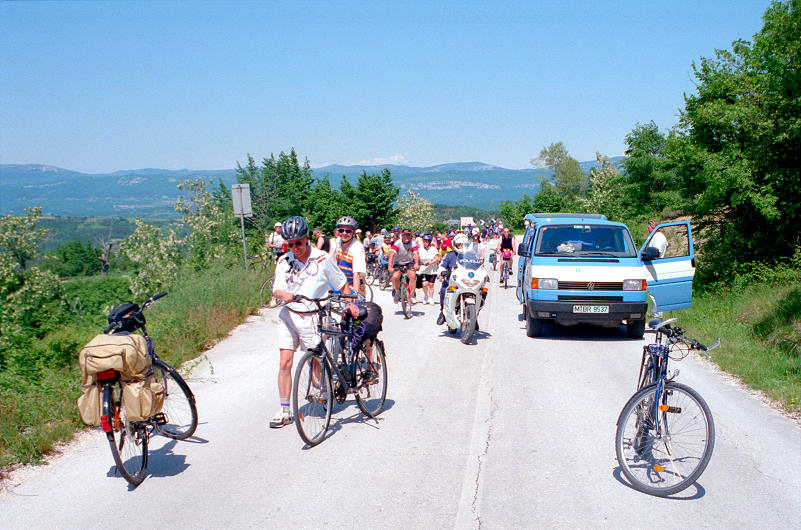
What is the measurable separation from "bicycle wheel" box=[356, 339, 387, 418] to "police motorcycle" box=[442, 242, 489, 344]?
4.01 meters

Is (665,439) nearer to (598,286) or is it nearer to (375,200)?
(598,286)

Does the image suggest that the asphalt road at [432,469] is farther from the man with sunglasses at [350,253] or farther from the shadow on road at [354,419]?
the man with sunglasses at [350,253]

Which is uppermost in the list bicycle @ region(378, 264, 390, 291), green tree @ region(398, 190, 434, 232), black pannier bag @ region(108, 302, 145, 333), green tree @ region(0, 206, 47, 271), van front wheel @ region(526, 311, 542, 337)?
black pannier bag @ region(108, 302, 145, 333)

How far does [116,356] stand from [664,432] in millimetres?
4129

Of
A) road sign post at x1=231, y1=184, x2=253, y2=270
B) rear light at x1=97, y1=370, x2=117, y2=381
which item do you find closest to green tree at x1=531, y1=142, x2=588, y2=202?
road sign post at x1=231, y1=184, x2=253, y2=270

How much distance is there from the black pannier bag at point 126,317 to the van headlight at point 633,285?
8173 millimetres

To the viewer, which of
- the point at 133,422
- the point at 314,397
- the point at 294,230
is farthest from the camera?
the point at 294,230

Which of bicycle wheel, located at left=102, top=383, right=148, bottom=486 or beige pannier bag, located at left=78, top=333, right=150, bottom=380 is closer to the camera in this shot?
beige pannier bag, located at left=78, top=333, right=150, bottom=380

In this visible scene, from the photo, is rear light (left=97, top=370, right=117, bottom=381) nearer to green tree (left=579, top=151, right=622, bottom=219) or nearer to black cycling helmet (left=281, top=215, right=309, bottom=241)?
black cycling helmet (left=281, top=215, right=309, bottom=241)

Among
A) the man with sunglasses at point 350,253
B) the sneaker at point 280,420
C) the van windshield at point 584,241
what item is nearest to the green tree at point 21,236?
the van windshield at point 584,241

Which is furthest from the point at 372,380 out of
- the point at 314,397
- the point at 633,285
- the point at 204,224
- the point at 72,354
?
the point at 204,224

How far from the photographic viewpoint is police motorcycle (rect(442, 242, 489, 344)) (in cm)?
1045

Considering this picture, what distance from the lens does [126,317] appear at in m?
4.93

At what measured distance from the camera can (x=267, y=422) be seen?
6.20 m
